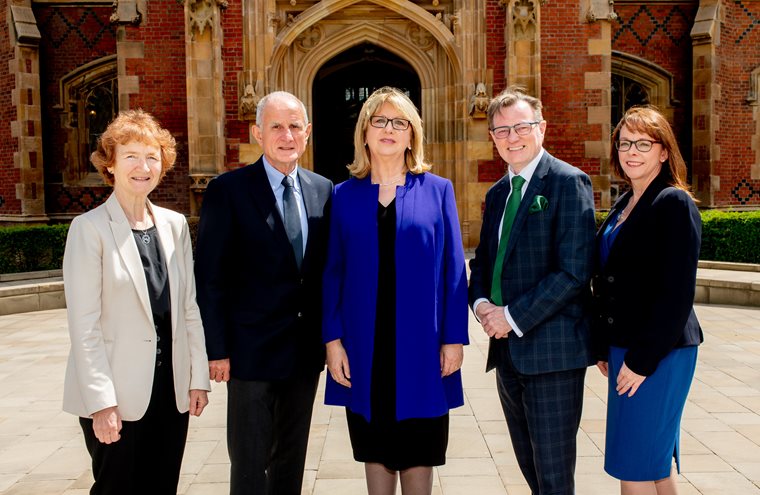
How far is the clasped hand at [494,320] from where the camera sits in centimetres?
285

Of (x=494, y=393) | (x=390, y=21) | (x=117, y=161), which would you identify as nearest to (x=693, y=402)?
(x=494, y=393)

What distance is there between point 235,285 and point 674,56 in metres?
14.6

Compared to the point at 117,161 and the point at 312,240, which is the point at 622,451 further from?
the point at 117,161

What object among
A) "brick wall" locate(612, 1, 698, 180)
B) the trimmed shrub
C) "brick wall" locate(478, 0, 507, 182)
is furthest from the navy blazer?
"brick wall" locate(612, 1, 698, 180)

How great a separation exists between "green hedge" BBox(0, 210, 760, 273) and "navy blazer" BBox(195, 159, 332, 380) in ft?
28.0

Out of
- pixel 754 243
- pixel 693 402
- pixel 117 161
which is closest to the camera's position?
pixel 117 161

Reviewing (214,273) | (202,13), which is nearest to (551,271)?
(214,273)

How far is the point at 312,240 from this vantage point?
3.08 meters

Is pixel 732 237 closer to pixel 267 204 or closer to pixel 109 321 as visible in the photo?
pixel 267 204

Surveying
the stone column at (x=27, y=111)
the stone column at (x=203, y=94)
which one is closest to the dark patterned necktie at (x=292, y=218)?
the stone column at (x=203, y=94)

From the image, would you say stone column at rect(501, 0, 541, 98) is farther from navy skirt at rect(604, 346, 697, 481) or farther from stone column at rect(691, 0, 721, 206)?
navy skirt at rect(604, 346, 697, 481)

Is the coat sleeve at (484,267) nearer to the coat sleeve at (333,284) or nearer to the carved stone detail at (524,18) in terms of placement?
the coat sleeve at (333,284)

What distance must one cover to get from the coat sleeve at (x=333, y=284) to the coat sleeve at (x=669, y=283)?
3.84ft

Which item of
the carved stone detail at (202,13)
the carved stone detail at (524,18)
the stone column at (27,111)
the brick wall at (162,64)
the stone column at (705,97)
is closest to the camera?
the carved stone detail at (202,13)
